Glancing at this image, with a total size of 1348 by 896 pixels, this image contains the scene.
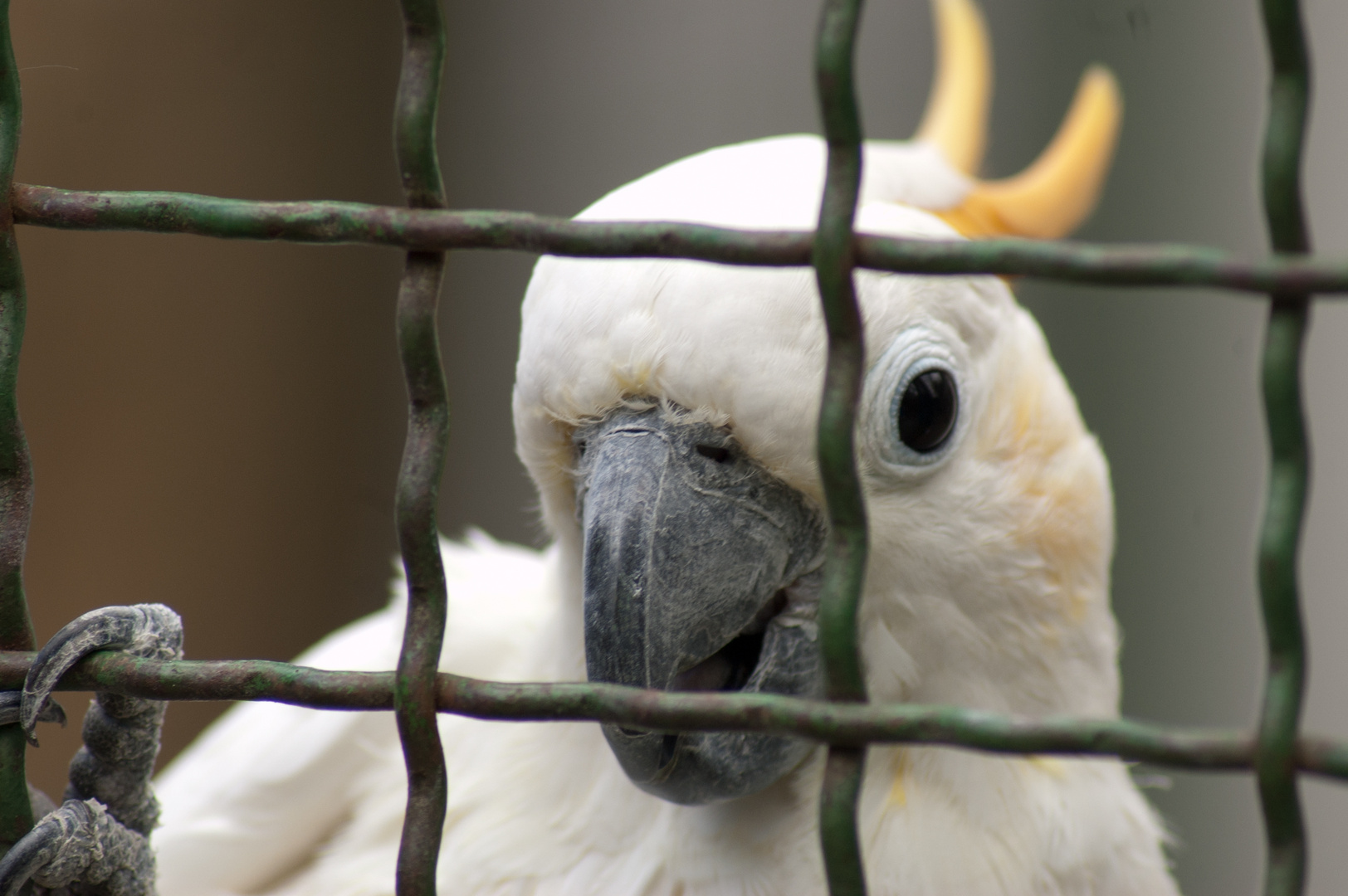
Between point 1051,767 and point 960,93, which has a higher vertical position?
point 960,93

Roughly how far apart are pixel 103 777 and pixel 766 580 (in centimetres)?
62

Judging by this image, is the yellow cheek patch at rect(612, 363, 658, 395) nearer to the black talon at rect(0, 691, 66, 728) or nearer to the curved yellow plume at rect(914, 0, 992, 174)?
the black talon at rect(0, 691, 66, 728)

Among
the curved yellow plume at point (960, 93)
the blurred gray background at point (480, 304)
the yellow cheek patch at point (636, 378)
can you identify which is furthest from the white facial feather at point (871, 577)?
the blurred gray background at point (480, 304)

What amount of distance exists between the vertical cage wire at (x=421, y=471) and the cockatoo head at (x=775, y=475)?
22cm

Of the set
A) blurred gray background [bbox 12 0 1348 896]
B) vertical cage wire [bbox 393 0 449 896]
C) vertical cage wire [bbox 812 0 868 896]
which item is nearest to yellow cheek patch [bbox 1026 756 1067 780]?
vertical cage wire [bbox 812 0 868 896]

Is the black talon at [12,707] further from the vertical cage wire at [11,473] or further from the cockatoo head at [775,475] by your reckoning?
the cockatoo head at [775,475]

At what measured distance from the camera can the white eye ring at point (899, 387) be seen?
1104mm

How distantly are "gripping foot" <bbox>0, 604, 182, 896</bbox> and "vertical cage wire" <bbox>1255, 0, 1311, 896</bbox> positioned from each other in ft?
2.63

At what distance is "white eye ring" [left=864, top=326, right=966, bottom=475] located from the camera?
1.10 m

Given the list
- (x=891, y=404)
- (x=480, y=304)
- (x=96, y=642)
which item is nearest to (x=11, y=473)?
(x=96, y=642)

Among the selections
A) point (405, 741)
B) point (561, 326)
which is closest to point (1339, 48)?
point (561, 326)

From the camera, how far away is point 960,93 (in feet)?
5.98

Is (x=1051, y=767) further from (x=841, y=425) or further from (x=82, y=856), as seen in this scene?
(x=82, y=856)

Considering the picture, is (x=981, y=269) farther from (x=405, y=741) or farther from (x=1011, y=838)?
(x=1011, y=838)
